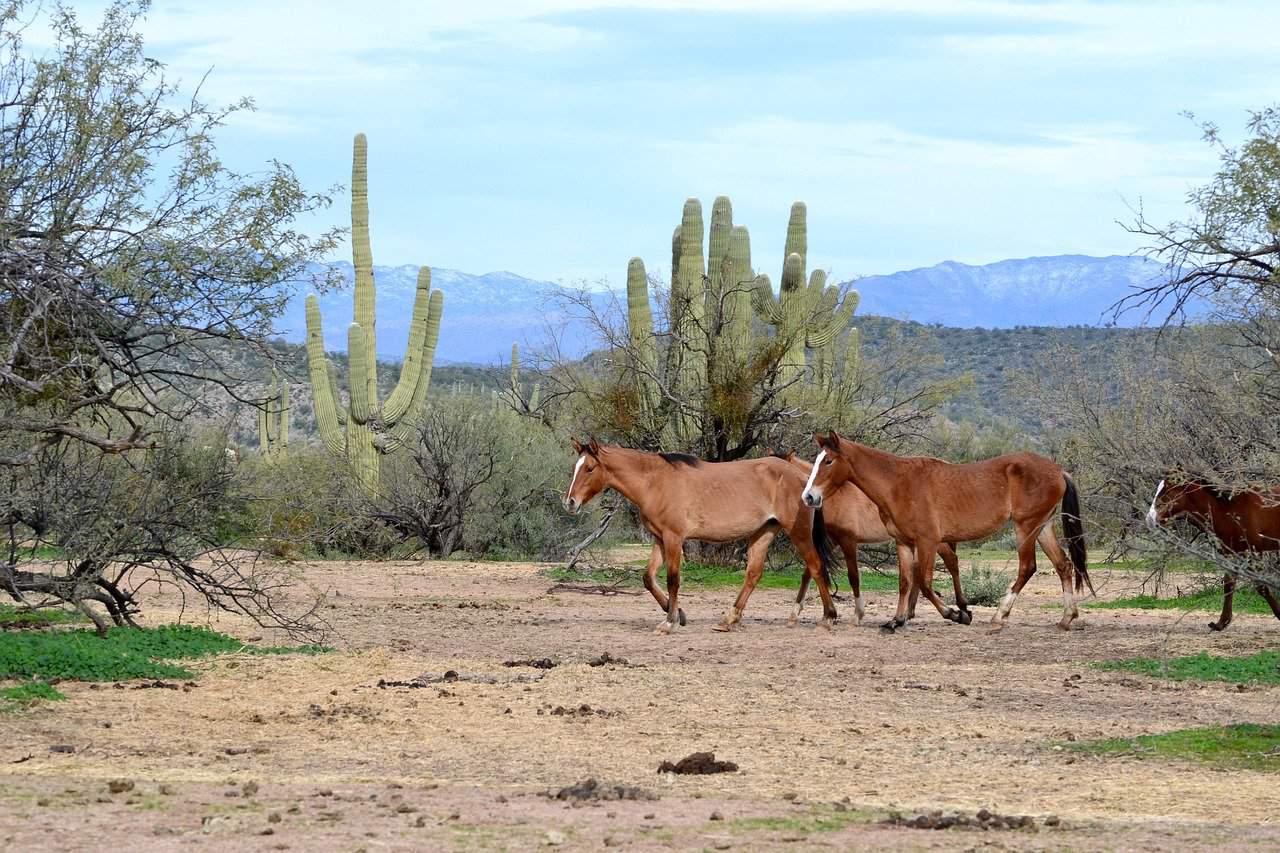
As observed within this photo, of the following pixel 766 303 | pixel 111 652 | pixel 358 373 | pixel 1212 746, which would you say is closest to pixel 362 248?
pixel 358 373

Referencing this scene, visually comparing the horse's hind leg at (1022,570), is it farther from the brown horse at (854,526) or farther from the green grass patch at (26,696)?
the green grass patch at (26,696)

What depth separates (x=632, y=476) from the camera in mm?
17188

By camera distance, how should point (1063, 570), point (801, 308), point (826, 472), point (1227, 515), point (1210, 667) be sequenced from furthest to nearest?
point (801, 308), point (1063, 570), point (826, 472), point (1227, 515), point (1210, 667)

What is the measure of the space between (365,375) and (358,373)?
35 centimetres

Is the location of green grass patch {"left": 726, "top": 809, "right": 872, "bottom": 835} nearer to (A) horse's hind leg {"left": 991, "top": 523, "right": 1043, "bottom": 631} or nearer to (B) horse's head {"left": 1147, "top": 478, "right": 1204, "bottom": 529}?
(B) horse's head {"left": 1147, "top": 478, "right": 1204, "bottom": 529}

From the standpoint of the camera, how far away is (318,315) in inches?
1237

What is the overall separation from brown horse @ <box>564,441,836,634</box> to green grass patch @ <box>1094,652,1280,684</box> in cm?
379

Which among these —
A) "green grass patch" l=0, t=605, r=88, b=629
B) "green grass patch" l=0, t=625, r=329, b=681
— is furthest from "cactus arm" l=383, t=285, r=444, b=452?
"green grass patch" l=0, t=625, r=329, b=681

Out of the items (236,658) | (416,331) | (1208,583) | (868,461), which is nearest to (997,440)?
(416,331)

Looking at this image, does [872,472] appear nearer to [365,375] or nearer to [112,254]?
[112,254]

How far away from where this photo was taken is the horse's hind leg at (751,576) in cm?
1691

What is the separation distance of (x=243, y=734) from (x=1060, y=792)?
532cm

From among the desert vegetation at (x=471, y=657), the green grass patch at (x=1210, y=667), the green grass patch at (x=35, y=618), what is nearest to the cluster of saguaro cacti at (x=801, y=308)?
the desert vegetation at (x=471, y=657)

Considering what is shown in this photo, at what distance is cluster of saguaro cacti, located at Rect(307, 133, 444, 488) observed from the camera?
3023cm
